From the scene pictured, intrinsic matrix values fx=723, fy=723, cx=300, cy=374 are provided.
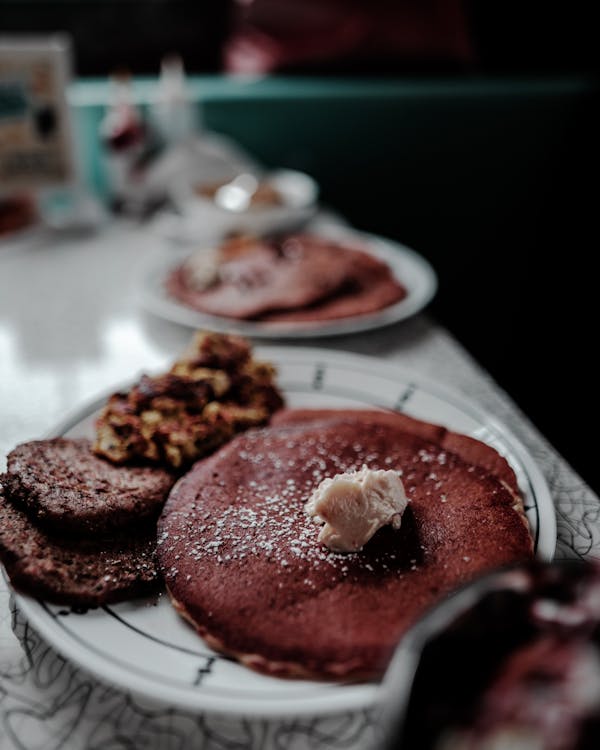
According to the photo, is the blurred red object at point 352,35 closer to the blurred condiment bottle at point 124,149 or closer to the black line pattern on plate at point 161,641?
the blurred condiment bottle at point 124,149

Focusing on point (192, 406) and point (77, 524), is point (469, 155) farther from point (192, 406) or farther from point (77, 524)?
point (77, 524)

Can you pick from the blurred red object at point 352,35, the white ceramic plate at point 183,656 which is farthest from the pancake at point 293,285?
the blurred red object at point 352,35

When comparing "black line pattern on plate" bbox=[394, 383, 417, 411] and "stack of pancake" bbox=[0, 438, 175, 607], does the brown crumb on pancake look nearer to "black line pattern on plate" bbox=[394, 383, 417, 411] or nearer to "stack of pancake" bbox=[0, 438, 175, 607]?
"stack of pancake" bbox=[0, 438, 175, 607]

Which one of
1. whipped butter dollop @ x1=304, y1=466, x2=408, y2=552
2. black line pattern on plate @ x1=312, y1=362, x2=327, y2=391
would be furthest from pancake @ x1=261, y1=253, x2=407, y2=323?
whipped butter dollop @ x1=304, y1=466, x2=408, y2=552

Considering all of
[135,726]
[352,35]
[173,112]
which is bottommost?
[135,726]

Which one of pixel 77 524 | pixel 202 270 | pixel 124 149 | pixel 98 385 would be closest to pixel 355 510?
pixel 77 524

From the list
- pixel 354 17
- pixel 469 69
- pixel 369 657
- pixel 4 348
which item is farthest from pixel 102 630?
pixel 469 69

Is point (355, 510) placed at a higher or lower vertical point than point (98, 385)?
higher
